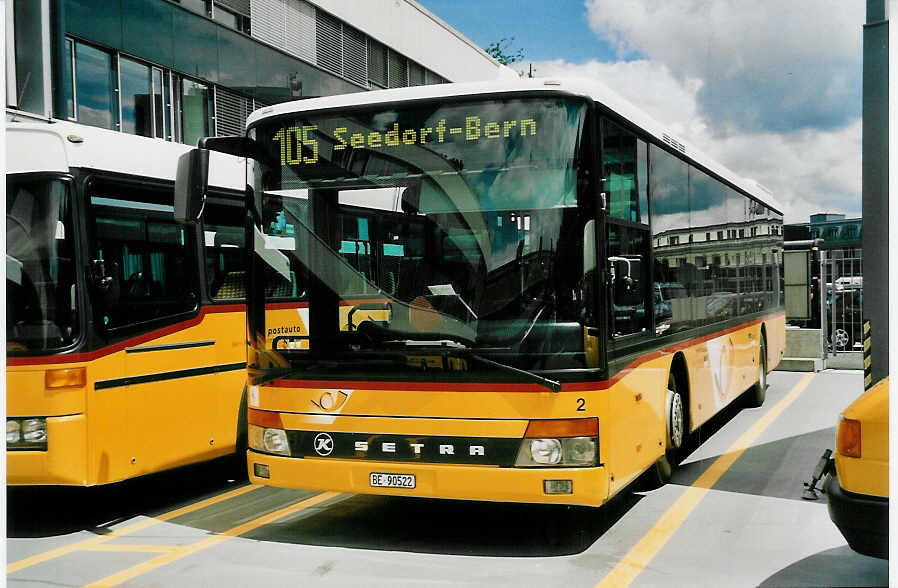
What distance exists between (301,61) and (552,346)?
8130mm

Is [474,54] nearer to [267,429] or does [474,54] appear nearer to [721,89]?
[721,89]

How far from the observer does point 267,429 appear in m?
6.39

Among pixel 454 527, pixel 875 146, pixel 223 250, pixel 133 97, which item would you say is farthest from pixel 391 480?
pixel 133 97

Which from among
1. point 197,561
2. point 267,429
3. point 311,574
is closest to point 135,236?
point 267,429

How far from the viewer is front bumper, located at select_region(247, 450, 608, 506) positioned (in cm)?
564

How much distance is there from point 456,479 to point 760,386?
8241mm

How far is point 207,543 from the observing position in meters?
6.65

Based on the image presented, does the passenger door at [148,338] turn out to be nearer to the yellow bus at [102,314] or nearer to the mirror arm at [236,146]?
the yellow bus at [102,314]

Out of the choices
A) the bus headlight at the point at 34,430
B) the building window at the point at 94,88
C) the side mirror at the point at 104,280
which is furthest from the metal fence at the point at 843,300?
the bus headlight at the point at 34,430

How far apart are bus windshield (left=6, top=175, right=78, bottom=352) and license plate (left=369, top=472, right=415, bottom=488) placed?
8.07 ft

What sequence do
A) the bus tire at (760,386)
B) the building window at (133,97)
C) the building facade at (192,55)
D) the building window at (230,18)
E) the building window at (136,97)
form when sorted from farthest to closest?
the building window at (230,18) → the building window at (136,97) → the building window at (133,97) → the bus tire at (760,386) → the building facade at (192,55)

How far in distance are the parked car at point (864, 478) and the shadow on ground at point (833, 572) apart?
2.10ft

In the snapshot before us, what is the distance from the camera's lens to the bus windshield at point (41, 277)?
6.72 meters

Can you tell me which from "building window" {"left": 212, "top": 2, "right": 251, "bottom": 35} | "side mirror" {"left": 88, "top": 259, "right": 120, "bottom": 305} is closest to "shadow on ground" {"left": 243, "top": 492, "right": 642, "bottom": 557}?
"side mirror" {"left": 88, "top": 259, "right": 120, "bottom": 305}
